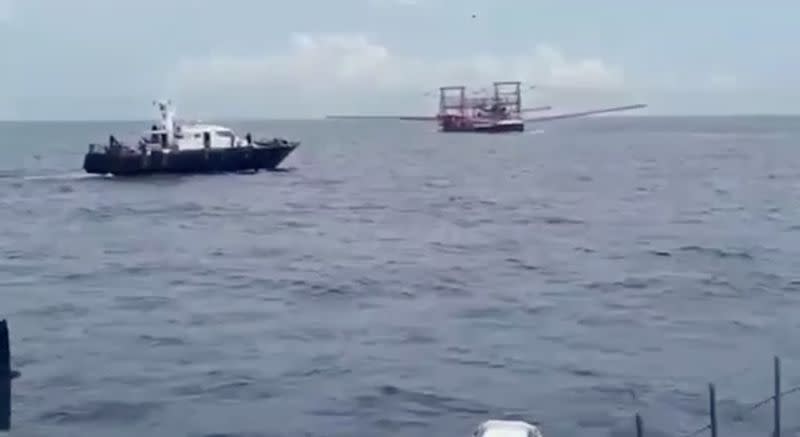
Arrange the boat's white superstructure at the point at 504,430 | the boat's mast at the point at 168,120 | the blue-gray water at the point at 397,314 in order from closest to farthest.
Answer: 1. the boat's white superstructure at the point at 504,430
2. the blue-gray water at the point at 397,314
3. the boat's mast at the point at 168,120

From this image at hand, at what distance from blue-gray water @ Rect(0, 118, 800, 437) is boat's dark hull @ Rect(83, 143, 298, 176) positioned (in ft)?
44.7

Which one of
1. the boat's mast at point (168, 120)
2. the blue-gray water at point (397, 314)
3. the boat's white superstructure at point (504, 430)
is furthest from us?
the boat's mast at point (168, 120)

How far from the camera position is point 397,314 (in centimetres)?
3534

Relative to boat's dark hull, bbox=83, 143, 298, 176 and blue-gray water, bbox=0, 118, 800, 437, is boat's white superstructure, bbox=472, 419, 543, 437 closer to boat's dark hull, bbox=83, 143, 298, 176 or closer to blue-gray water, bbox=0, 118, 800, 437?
blue-gray water, bbox=0, 118, 800, 437

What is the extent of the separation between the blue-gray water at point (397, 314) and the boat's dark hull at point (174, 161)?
1364cm

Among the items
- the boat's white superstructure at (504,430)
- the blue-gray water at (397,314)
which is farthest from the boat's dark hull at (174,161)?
the boat's white superstructure at (504,430)

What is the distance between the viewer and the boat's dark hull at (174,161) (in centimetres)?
9512

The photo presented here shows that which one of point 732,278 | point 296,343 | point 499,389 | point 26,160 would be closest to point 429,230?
point 732,278

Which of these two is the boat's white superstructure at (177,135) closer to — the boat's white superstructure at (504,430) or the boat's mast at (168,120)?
the boat's mast at (168,120)

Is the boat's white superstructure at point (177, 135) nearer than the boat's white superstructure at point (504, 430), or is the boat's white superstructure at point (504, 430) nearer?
the boat's white superstructure at point (504, 430)

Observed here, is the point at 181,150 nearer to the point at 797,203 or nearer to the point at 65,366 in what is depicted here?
the point at 797,203

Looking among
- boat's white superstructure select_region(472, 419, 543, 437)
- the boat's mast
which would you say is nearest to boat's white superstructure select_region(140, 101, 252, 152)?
the boat's mast

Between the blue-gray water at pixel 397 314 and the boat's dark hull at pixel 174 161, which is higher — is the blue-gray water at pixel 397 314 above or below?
below

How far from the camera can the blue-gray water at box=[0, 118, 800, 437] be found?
79.2 feet
